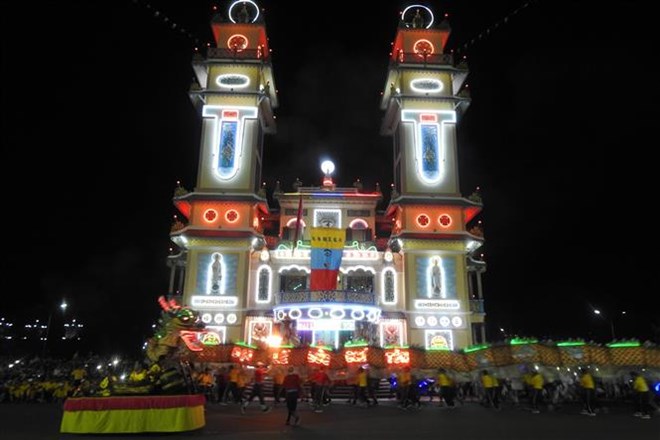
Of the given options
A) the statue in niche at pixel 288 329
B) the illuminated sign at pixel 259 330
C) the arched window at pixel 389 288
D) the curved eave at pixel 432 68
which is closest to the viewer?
the statue in niche at pixel 288 329

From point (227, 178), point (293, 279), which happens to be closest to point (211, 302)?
point (293, 279)

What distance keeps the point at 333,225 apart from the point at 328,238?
7.01 meters

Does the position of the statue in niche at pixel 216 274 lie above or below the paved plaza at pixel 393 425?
above

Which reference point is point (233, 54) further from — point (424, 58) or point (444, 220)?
point (444, 220)

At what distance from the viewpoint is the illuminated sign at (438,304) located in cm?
3425

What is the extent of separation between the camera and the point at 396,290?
3594 centimetres

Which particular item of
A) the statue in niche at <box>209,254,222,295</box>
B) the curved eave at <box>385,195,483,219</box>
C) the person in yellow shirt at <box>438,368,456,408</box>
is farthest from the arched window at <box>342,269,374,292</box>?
the person in yellow shirt at <box>438,368,456,408</box>

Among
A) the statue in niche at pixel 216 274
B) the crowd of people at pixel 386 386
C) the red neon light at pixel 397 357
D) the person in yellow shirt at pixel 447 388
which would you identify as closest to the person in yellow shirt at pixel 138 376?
the crowd of people at pixel 386 386

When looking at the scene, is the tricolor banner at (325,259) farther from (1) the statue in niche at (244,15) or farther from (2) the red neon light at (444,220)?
(1) the statue in niche at (244,15)

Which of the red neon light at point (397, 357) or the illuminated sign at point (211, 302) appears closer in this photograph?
the red neon light at point (397, 357)

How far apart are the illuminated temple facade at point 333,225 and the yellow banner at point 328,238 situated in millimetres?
2826

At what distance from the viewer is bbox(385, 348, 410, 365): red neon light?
74.5 feet

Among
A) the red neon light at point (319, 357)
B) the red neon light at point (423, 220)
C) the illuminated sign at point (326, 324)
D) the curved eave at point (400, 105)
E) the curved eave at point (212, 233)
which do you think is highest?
the curved eave at point (400, 105)

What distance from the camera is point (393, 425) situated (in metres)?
14.0
